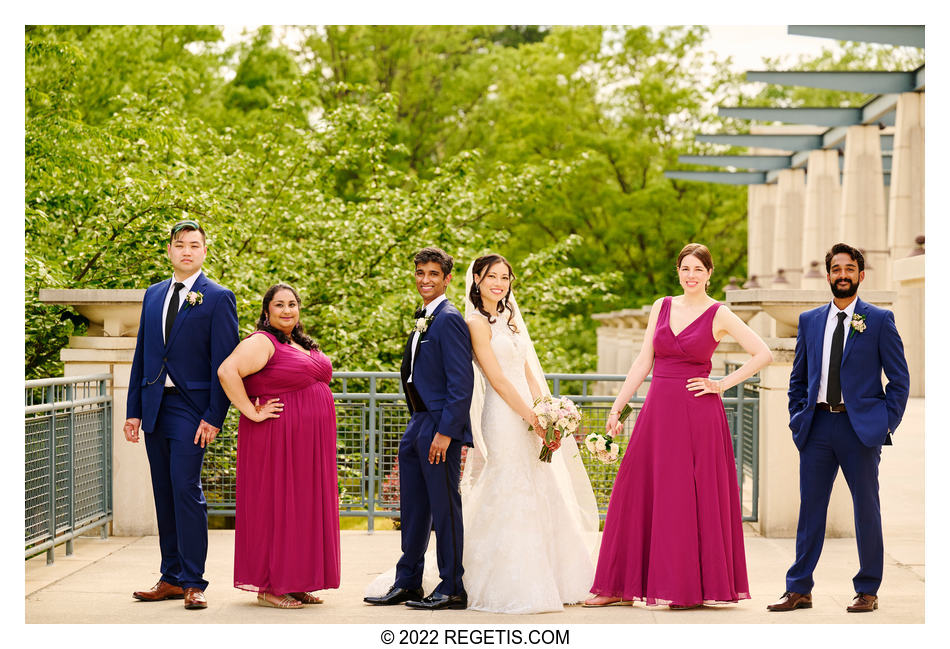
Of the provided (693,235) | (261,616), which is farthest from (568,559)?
(693,235)

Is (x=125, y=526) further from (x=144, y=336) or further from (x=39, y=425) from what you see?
(x=144, y=336)

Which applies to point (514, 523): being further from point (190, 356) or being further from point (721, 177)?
point (721, 177)

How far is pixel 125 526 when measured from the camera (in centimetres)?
899

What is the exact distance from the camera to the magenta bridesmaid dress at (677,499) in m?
6.43

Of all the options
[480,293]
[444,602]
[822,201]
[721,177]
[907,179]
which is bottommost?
[444,602]

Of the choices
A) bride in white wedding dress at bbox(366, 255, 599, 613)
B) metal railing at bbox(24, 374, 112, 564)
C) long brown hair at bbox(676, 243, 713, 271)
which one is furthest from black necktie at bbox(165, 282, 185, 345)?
long brown hair at bbox(676, 243, 713, 271)

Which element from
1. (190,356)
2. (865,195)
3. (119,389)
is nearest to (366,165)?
(119,389)

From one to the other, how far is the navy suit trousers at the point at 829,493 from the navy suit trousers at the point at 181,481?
3.62 metres

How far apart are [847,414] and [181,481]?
13.2 feet

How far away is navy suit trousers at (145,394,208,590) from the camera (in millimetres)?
6582

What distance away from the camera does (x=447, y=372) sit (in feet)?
20.9

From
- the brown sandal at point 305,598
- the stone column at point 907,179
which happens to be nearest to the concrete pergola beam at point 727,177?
the stone column at point 907,179

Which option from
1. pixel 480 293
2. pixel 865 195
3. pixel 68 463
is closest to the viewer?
pixel 480 293

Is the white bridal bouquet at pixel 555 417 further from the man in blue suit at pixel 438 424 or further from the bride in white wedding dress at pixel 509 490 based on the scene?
the man in blue suit at pixel 438 424
